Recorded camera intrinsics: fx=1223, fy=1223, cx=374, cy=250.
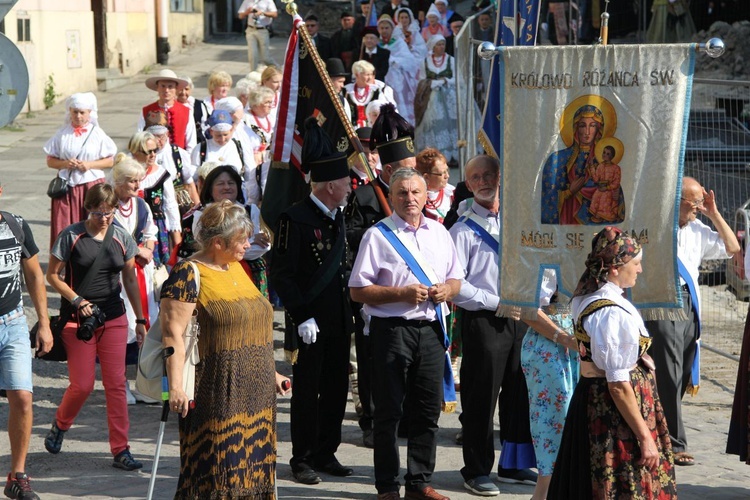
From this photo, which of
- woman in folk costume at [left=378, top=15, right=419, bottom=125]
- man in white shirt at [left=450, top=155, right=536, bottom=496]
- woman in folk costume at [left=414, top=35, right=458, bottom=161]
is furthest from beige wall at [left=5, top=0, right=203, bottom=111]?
man in white shirt at [left=450, top=155, right=536, bottom=496]

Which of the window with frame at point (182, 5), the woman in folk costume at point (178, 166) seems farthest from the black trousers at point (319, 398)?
the window with frame at point (182, 5)

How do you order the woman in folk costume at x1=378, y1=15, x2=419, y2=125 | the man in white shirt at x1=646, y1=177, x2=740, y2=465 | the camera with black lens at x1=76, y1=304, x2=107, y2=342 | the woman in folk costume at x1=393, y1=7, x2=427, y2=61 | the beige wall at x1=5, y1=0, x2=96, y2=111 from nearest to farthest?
the camera with black lens at x1=76, y1=304, x2=107, y2=342 < the man in white shirt at x1=646, y1=177, x2=740, y2=465 < the woman in folk costume at x1=378, y1=15, x2=419, y2=125 < the woman in folk costume at x1=393, y1=7, x2=427, y2=61 < the beige wall at x1=5, y1=0, x2=96, y2=111

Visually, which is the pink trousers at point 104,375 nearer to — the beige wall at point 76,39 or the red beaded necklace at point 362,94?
the red beaded necklace at point 362,94

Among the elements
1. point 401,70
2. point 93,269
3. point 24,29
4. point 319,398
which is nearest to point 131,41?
point 24,29

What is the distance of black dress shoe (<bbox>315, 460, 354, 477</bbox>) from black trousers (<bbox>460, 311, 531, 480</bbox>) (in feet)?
2.41

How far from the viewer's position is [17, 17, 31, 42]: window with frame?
69.3ft

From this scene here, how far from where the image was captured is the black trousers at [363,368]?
8.12 meters

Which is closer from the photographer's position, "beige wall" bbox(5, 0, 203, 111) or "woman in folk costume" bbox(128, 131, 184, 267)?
"woman in folk costume" bbox(128, 131, 184, 267)

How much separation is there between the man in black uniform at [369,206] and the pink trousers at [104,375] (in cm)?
156

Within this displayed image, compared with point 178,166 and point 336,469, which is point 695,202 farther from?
point 178,166

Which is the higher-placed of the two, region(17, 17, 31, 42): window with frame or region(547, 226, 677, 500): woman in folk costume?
region(17, 17, 31, 42): window with frame

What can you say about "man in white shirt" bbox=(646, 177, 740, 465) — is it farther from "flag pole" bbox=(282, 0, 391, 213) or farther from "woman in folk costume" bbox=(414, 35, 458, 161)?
"woman in folk costume" bbox=(414, 35, 458, 161)

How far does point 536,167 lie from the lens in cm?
643

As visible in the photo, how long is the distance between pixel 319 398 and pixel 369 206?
1.35 m
